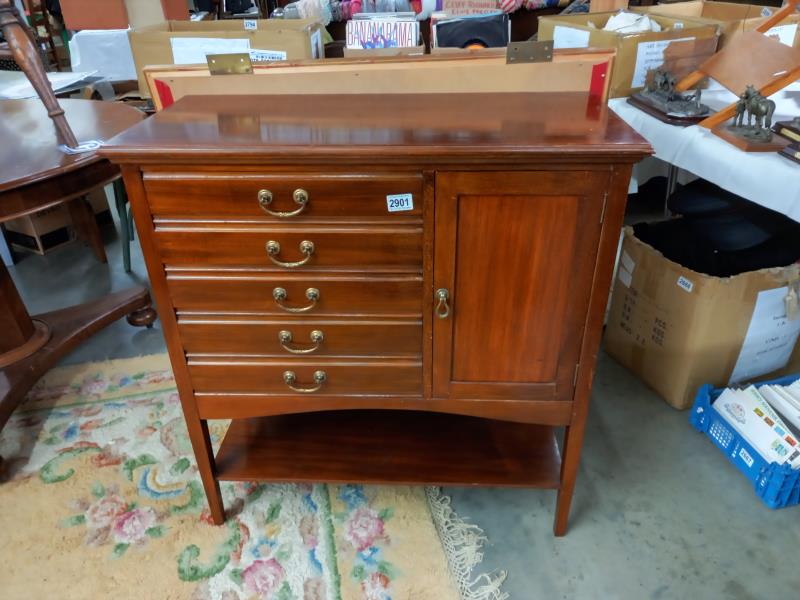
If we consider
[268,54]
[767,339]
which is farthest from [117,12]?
[767,339]

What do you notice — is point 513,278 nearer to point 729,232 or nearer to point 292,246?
point 292,246

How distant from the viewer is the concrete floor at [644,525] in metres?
1.20

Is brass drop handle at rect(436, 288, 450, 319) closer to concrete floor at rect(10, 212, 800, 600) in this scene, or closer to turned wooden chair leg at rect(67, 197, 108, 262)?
concrete floor at rect(10, 212, 800, 600)

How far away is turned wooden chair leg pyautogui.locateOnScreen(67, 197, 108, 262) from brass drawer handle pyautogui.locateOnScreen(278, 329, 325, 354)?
1742 mm

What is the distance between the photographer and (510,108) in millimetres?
1065

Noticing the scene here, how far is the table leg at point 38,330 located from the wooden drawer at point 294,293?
2.92 ft

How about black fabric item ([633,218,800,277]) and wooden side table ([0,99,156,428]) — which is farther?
black fabric item ([633,218,800,277])

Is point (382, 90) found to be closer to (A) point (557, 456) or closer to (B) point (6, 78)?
(A) point (557, 456)

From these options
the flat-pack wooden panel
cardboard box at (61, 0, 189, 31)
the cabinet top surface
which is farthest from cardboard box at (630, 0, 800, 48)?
cardboard box at (61, 0, 189, 31)

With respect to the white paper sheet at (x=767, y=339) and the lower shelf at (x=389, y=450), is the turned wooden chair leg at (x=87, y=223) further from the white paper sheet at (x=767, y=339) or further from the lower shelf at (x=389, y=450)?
the white paper sheet at (x=767, y=339)

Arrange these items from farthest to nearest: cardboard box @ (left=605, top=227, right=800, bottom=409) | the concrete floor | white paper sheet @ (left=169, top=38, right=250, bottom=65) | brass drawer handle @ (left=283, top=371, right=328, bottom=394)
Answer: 1. white paper sheet @ (left=169, top=38, right=250, bottom=65)
2. cardboard box @ (left=605, top=227, right=800, bottom=409)
3. the concrete floor
4. brass drawer handle @ (left=283, top=371, right=328, bottom=394)

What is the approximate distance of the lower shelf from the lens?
1.26m

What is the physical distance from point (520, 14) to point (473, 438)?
315 centimetres

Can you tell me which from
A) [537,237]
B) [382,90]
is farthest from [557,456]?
[382,90]
